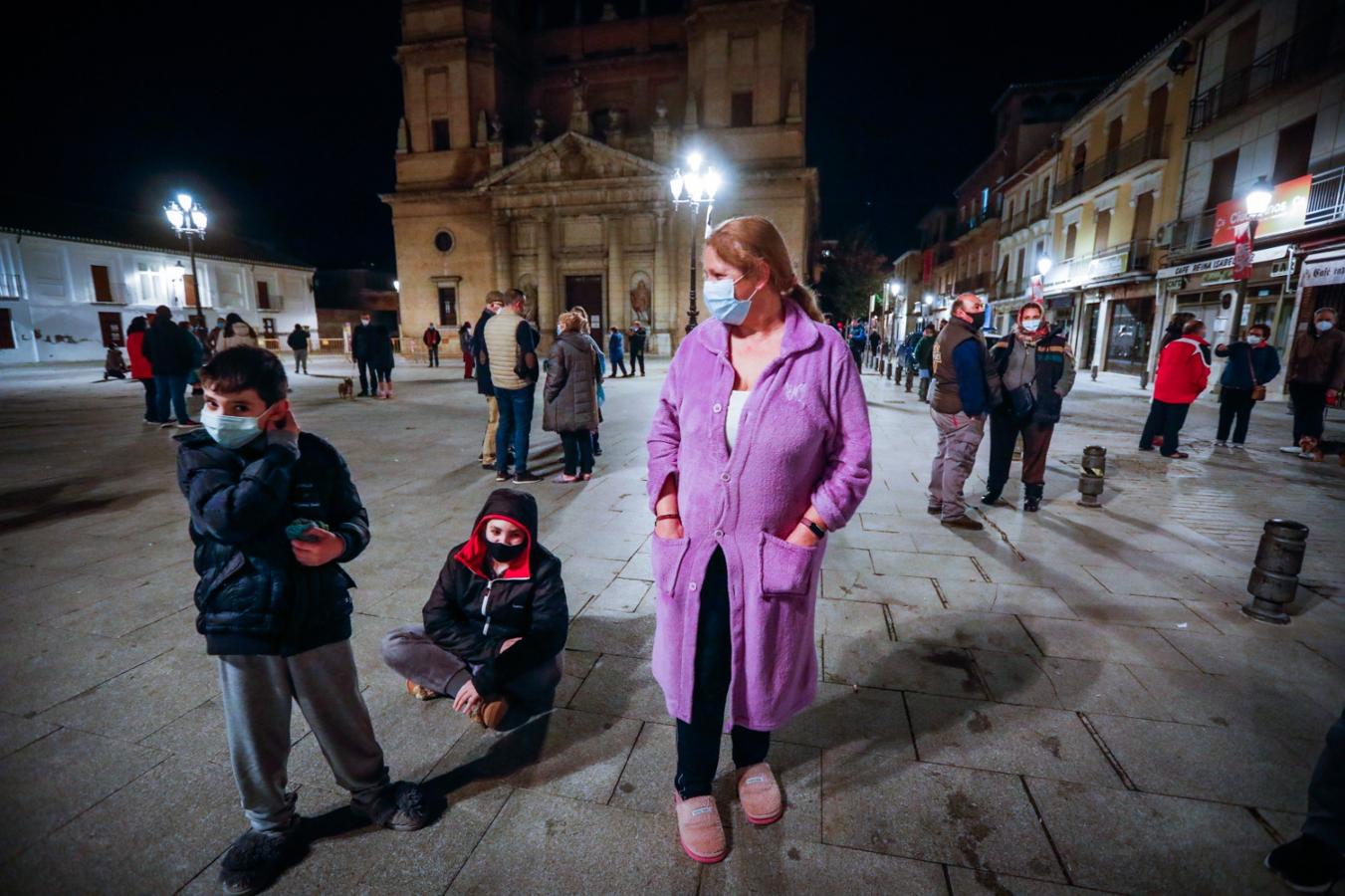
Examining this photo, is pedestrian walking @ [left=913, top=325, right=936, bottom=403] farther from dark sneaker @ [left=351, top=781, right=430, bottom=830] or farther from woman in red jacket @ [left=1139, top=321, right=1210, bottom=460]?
dark sneaker @ [left=351, top=781, right=430, bottom=830]

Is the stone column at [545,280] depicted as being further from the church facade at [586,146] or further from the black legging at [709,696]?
the black legging at [709,696]

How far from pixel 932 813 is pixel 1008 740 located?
61 cm

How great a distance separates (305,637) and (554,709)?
3.98 ft

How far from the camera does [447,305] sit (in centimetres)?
3167

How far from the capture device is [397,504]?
5.76 m

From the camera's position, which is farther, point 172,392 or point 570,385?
point 172,392

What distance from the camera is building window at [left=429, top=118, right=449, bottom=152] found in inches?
1234

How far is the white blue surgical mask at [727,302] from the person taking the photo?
184cm

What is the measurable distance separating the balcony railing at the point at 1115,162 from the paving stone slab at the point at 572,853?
84.6 feet

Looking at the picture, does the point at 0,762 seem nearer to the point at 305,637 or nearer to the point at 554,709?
the point at 305,637

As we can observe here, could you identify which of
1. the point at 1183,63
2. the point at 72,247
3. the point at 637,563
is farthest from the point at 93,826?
the point at 72,247

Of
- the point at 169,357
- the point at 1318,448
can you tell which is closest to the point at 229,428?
the point at 169,357

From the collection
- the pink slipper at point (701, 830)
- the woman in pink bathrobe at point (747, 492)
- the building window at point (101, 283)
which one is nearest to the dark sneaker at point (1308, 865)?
the woman in pink bathrobe at point (747, 492)

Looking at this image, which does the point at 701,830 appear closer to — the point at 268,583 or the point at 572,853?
the point at 572,853
